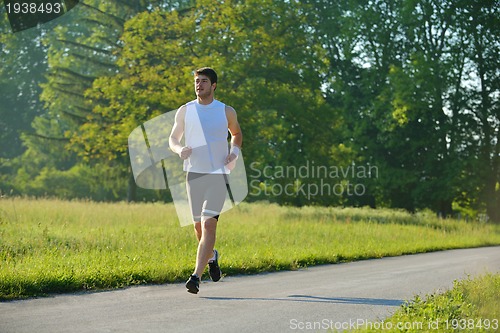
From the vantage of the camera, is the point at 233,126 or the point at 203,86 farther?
the point at 233,126

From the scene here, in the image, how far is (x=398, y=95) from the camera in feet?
121

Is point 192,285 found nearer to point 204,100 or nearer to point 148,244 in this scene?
point 204,100

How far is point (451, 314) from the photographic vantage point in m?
6.99

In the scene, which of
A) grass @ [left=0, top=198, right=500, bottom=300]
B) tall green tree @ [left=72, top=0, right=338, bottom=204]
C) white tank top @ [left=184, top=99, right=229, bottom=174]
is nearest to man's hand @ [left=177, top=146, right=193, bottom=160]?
white tank top @ [left=184, top=99, right=229, bottom=174]

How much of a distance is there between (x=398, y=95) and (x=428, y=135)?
17.1 feet

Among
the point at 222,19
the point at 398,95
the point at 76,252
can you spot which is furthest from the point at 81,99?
the point at 76,252

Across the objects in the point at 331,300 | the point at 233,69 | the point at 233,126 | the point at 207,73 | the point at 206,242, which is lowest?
the point at 331,300

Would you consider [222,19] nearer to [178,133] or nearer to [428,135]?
[428,135]

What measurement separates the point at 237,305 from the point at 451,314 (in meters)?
2.13

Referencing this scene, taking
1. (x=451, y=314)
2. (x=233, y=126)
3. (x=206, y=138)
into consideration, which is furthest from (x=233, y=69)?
(x=451, y=314)

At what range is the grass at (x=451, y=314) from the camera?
21.0ft

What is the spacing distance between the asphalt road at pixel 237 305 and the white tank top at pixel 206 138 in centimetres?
142

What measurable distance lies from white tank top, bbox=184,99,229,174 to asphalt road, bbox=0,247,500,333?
142cm

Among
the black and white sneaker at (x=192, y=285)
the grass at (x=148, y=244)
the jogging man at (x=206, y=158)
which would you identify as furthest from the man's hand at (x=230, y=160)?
the grass at (x=148, y=244)
